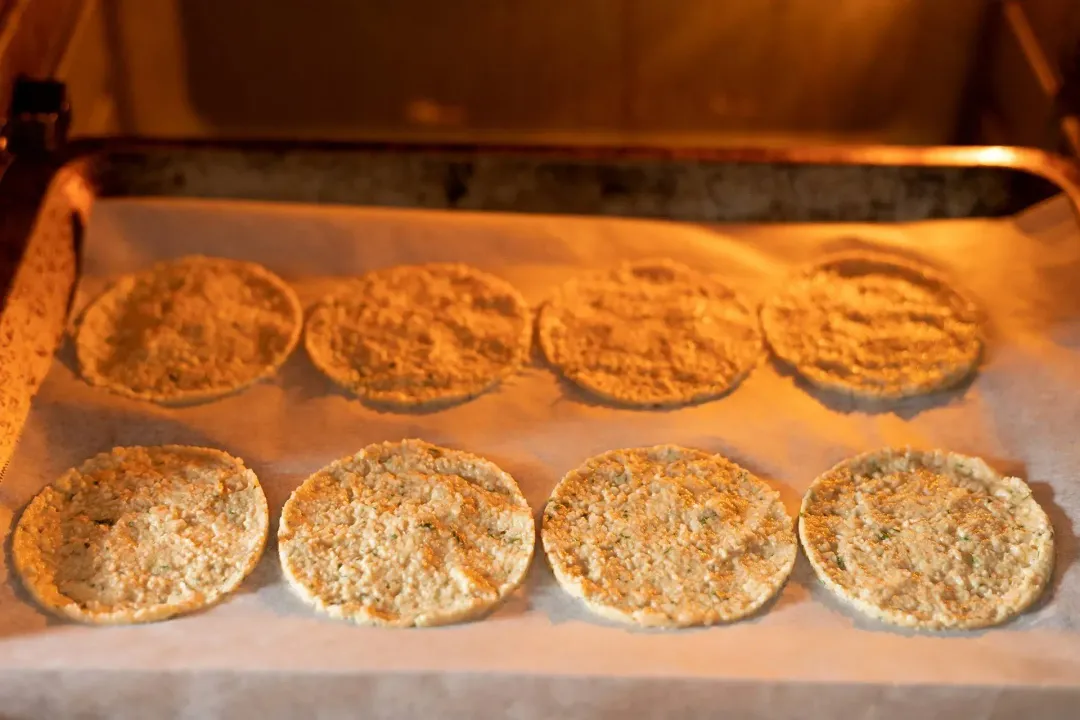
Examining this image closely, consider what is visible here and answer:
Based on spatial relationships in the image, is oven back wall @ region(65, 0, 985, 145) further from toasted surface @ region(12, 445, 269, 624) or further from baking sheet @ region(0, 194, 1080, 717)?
toasted surface @ region(12, 445, 269, 624)

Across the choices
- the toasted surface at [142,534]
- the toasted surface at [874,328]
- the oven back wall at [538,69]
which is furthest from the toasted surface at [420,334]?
the oven back wall at [538,69]

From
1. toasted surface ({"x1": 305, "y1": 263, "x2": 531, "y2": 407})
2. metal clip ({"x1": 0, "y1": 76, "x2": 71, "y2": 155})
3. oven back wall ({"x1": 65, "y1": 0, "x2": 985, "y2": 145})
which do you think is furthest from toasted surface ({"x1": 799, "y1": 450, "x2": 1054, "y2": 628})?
metal clip ({"x1": 0, "y1": 76, "x2": 71, "y2": 155})

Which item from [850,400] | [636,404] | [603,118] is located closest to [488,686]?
[636,404]

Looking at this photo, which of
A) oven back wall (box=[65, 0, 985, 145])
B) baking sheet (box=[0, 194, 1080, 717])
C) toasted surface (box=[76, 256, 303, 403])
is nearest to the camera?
baking sheet (box=[0, 194, 1080, 717])

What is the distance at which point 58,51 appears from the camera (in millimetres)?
1694

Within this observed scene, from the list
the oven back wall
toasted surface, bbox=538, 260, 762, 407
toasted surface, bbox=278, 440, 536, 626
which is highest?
the oven back wall

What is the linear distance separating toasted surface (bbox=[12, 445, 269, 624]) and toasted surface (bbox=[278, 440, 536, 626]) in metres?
0.07

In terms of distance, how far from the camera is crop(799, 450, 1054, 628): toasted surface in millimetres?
1149

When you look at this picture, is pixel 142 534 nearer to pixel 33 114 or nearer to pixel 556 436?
pixel 556 436

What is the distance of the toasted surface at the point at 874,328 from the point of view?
55.9 inches

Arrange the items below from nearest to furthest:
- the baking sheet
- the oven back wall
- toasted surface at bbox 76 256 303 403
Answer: the baking sheet
toasted surface at bbox 76 256 303 403
the oven back wall

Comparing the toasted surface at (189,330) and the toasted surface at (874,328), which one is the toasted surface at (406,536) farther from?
the toasted surface at (874,328)

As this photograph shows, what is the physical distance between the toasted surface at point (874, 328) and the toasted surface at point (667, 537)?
10.1 inches

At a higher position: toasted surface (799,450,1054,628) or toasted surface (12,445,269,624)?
toasted surface (799,450,1054,628)
